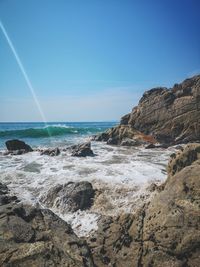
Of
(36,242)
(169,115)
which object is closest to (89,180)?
(36,242)

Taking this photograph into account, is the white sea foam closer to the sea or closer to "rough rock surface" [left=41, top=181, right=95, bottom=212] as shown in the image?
the sea

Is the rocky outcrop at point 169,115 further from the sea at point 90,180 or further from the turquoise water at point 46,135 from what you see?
the sea at point 90,180

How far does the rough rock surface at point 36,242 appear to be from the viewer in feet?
13.0

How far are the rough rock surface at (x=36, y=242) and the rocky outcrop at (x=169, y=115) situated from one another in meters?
21.6

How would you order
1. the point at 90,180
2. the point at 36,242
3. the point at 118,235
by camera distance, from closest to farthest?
the point at 36,242, the point at 118,235, the point at 90,180

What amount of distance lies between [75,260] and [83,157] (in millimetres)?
13764

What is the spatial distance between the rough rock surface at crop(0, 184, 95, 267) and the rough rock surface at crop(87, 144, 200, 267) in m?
0.70

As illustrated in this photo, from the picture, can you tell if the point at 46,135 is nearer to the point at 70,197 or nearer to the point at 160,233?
the point at 70,197

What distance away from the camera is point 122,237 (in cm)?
518

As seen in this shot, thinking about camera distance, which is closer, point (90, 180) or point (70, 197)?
point (70, 197)

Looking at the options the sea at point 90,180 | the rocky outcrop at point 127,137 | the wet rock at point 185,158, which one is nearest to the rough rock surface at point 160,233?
the sea at point 90,180

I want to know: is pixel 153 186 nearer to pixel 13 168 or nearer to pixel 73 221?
pixel 73 221

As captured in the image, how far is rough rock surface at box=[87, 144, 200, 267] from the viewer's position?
439 centimetres

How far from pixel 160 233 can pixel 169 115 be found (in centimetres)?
2382
